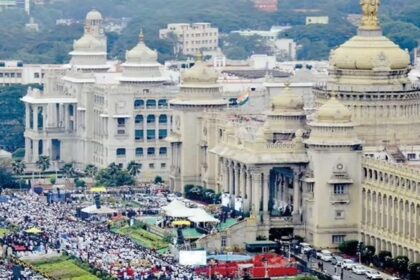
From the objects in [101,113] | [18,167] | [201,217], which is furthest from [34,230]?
[101,113]

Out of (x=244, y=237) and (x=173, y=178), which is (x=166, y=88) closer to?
(x=173, y=178)

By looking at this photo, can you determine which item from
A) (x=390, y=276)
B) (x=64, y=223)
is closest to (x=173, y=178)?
(x=64, y=223)

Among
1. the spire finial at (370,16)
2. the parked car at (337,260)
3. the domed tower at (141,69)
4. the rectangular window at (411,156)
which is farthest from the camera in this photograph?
the domed tower at (141,69)

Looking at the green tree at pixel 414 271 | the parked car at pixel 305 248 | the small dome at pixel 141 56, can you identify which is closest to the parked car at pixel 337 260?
the parked car at pixel 305 248

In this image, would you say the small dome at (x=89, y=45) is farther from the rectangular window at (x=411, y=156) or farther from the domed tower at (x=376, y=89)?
the rectangular window at (x=411, y=156)

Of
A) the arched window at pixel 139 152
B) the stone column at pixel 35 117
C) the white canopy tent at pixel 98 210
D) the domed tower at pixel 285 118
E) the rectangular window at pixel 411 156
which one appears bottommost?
the white canopy tent at pixel 98 210

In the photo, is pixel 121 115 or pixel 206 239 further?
pixel 121 115

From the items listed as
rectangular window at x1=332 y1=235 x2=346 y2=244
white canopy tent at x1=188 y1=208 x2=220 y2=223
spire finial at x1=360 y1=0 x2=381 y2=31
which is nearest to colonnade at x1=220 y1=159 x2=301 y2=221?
white canopy tent at x1=188 y1=208 x2=220 y2=223

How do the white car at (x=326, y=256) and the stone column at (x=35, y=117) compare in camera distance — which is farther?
the stone column at (x=35, y=117)
